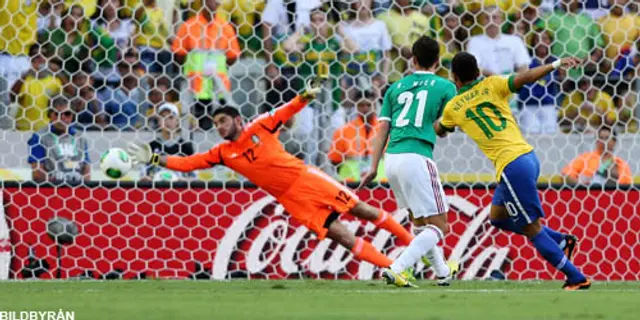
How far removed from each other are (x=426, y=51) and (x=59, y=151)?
375 cm

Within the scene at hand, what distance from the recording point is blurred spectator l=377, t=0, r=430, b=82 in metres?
11.6

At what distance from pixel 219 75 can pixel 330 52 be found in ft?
3.32

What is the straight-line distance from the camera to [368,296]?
7.35 m

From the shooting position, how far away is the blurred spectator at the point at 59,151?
10.9 m

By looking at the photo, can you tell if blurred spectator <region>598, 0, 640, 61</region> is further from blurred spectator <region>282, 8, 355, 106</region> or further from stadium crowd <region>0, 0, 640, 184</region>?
blurred spectator <region>282, 8, 355, 106</region>

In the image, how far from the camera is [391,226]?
10.2 meters

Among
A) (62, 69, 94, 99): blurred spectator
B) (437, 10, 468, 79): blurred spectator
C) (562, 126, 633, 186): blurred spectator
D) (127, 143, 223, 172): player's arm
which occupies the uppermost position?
(437, 10, 468, 79): blurred spectator

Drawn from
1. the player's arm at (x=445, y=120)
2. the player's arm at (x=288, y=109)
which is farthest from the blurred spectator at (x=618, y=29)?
the player's arm at (x=445, y=120)

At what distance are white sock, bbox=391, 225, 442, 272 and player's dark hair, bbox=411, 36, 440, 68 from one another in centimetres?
115

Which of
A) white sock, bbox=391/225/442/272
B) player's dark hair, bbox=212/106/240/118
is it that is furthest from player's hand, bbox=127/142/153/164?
white sock, bbox=391/225/442/272

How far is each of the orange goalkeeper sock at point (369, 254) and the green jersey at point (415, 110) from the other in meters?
1.39

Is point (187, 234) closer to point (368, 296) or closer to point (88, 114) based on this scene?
point (88, 114)

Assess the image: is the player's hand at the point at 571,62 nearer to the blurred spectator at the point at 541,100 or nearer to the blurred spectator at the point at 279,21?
the blurred spectator at the point at 541,100

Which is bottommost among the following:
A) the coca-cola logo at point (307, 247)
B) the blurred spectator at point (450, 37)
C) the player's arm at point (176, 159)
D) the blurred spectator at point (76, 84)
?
the coca-cola logo at point (307, 247)
